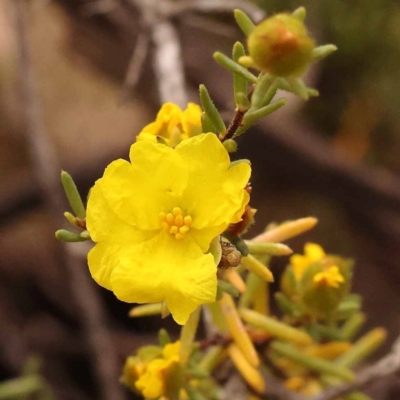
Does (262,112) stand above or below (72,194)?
above

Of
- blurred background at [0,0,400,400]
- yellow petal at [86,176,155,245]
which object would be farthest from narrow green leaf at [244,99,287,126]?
blurred background at [0,0,400,400]

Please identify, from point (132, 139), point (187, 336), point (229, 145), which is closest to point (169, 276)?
point (229, 145)

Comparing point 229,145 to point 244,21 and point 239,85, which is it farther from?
point 244,21

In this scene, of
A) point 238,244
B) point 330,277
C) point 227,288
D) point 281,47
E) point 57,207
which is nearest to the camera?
point 281,47

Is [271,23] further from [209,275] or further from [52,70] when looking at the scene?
[52,70]

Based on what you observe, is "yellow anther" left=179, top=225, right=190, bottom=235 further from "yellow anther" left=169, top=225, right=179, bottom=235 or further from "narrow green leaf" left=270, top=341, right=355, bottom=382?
"narrow green leaf" left=270, top=341, right=355, bottom=382

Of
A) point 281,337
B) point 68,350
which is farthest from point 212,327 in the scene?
point 68,350
